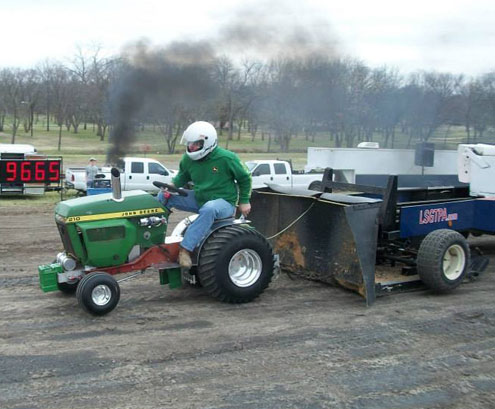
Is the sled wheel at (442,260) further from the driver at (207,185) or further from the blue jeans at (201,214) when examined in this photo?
the blue jeans at (201,214)

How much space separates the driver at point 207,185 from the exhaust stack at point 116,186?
0.50 metres

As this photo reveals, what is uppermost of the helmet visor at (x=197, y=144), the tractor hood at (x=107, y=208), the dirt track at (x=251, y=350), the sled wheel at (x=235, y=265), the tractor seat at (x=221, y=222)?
the helmet visor at (x=197, y=144)

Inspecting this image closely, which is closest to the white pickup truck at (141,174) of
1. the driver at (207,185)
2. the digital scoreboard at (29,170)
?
the digital scoreboard at (29,170)

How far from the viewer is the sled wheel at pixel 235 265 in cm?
618

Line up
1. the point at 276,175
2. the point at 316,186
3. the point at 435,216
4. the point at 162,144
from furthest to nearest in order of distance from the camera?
the point at 162,144, the point at 276,175, the point at 316,186, the point at 435,216

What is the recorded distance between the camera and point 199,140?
247 inches

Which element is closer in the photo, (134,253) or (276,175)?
(134,253)

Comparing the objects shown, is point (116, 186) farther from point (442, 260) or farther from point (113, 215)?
point (442, 260)

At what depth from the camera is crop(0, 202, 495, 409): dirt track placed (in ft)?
14.0

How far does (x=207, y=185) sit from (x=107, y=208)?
1041 millimetres

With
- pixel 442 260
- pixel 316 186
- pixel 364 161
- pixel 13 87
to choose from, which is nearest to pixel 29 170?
pixel 316 186

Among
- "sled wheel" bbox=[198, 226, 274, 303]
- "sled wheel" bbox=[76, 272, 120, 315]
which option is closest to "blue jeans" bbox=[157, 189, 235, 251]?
"sled wheel" bbox=[198, 226, 274, 303]

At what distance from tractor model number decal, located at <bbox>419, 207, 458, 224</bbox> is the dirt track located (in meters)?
0.88

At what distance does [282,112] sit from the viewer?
851 inches
